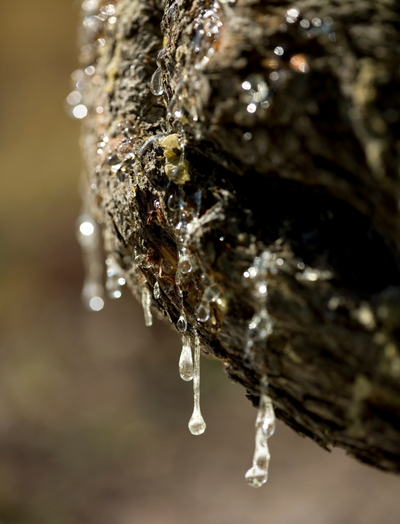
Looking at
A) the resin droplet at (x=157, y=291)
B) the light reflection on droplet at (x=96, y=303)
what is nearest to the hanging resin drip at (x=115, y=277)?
the resin droplet at (x=157, y=291)

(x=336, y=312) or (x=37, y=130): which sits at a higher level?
(x=336, y=312)

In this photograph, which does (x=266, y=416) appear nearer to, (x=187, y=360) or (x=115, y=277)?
(x=187, y=360)

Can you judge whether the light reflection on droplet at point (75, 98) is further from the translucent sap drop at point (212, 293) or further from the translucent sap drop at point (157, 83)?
the translucent sap drop at point (212, 293)

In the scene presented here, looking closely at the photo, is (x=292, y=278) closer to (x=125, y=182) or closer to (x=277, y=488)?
(x=125, y=182)

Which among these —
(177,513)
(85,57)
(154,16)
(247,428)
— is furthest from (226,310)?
(247,428)

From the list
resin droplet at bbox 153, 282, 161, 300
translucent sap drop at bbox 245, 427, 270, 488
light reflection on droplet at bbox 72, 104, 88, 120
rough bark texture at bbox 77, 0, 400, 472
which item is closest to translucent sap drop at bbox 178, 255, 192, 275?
rough bark texture at bbox 77, 0, 400, 472

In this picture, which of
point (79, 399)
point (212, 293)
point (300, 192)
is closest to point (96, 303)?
point (79, 399)

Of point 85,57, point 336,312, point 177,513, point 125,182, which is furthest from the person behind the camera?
point 177,513
